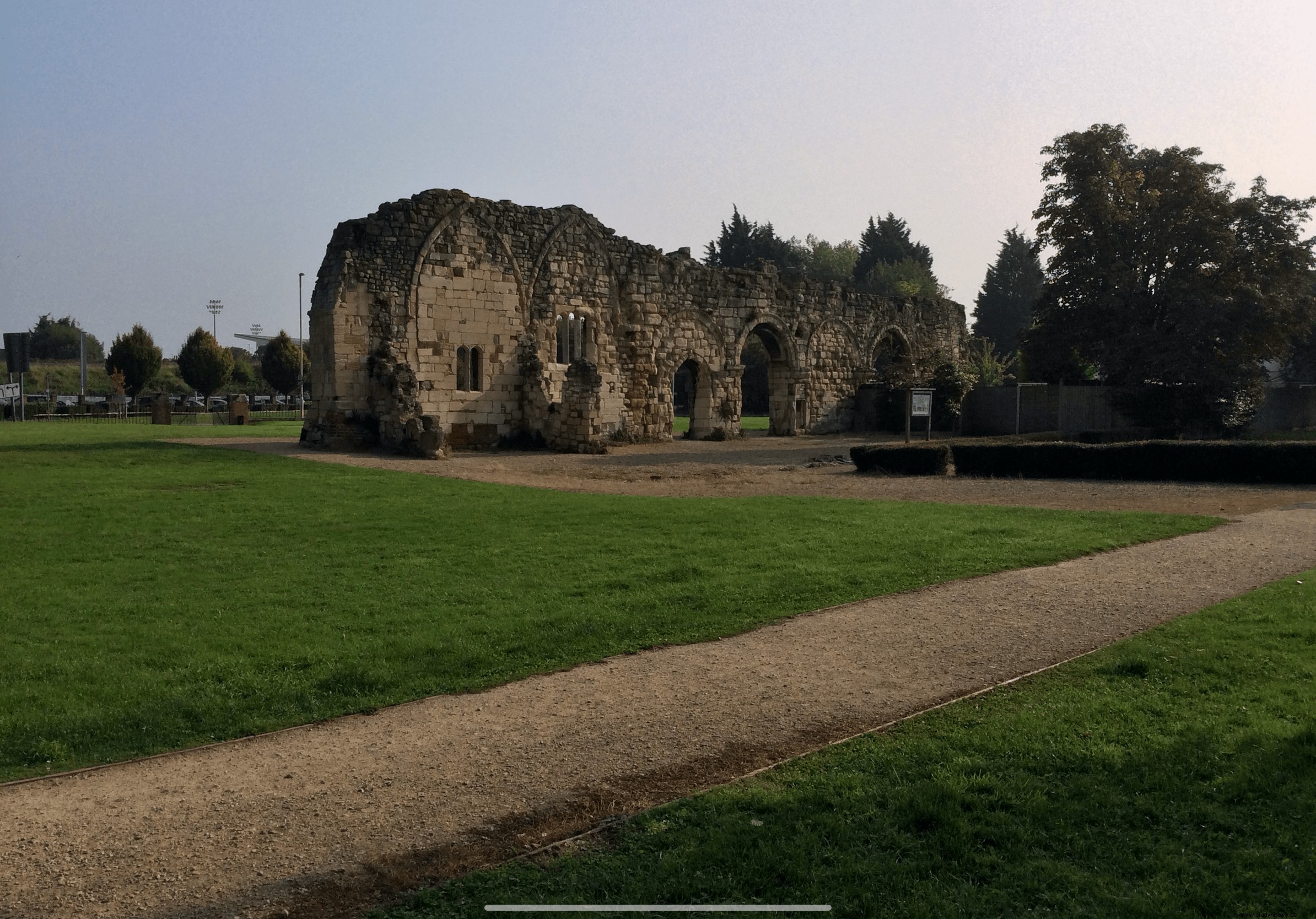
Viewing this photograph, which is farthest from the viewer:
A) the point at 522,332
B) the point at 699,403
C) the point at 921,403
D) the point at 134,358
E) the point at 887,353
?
the point at 134,358

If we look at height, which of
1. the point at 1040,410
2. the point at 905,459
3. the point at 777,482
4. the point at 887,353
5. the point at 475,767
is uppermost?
the point at 887,353

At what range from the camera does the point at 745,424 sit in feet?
142

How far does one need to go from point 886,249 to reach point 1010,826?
85.1 m

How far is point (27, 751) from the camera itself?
4.91m

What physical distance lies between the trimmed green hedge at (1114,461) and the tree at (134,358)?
4646cm

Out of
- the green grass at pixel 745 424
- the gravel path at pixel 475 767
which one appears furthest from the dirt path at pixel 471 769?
the green grass at pixel 745 424

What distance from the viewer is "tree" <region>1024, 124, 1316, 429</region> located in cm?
2872

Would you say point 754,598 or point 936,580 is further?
point 936,580

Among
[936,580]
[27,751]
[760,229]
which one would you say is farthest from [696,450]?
[760,229]

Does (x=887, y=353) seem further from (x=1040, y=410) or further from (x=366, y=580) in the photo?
(x=366, y=580)

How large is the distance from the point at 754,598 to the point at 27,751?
516 centimetres

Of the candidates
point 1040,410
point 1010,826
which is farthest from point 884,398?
point 1010,826

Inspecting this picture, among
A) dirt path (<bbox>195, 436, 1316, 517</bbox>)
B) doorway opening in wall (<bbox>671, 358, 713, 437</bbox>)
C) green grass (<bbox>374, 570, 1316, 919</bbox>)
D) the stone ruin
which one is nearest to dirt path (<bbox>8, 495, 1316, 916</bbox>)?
green grass (<bbox>374, 570, 1316, 919</bbox>)

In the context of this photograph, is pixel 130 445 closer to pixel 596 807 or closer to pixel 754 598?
pixel 754 598
